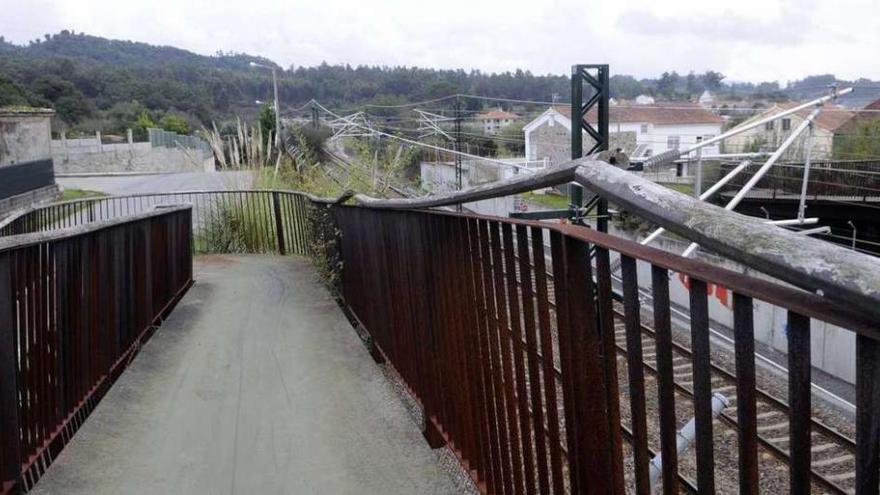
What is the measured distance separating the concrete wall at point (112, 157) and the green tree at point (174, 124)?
10415mm

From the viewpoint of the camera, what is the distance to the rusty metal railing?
9.91ft

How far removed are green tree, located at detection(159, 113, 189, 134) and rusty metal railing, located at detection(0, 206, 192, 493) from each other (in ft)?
171

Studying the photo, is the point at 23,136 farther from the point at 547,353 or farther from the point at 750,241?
the point at 750,241

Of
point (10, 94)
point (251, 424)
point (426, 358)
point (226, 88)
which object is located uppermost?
point (226, 88)

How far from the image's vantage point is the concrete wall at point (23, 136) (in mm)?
25219

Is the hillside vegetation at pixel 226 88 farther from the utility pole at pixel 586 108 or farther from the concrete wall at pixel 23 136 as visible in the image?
the utility pole at pixel 586 108

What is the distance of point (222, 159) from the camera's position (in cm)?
1430

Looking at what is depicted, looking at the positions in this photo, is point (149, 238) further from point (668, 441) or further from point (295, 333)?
point (668, 441)

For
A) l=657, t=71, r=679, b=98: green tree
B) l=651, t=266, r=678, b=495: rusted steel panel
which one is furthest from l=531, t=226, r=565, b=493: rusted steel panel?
l=657, t=71, r=679, b=98: green tree

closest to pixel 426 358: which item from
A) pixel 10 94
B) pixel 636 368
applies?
pixel 636 368

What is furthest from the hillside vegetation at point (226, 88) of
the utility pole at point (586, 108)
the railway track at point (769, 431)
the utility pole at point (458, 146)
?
the railway track at point (769, 431)

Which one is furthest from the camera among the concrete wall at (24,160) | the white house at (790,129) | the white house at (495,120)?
the white house at (495,120)

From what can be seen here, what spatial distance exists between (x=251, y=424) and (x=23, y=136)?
25928 mm

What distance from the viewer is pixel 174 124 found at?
184ft
